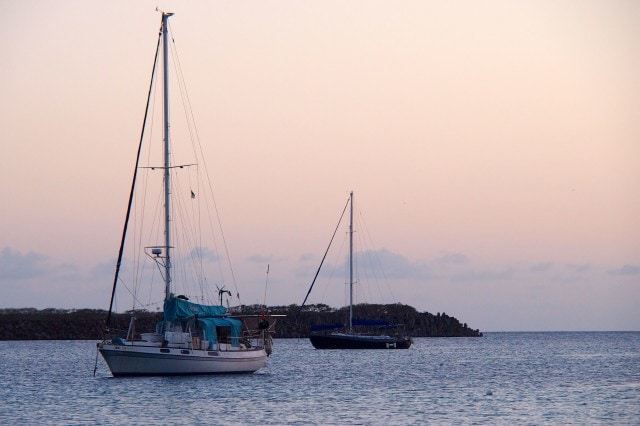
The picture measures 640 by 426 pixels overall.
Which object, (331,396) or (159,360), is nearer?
(331,396)

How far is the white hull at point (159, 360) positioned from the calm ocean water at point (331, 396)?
78 cm

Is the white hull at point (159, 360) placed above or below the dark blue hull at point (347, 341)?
→ below

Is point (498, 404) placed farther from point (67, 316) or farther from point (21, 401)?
point (67, 316)

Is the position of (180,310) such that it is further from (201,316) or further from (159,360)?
(159,360)

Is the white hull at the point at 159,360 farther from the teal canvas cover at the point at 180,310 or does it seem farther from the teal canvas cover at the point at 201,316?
the teal canvas cover at the point at 180,310

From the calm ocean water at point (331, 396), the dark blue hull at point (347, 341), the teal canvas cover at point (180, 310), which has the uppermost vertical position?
the dark blue hull at point (347, 341)

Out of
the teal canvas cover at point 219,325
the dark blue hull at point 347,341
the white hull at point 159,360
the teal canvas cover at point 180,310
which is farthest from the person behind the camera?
the dark blue hull at point 347,341

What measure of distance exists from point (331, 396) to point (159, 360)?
30.6ft

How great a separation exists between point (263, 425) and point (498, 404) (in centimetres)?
1370

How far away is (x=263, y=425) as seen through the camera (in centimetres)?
4512

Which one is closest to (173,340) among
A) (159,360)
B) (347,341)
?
(159,360)

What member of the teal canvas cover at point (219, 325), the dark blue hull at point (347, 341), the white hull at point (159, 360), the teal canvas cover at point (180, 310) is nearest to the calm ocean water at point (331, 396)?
the white hull at point (159, 360)

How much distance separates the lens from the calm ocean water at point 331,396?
47531 millimetres

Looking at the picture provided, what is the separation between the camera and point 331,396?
5797 cm
